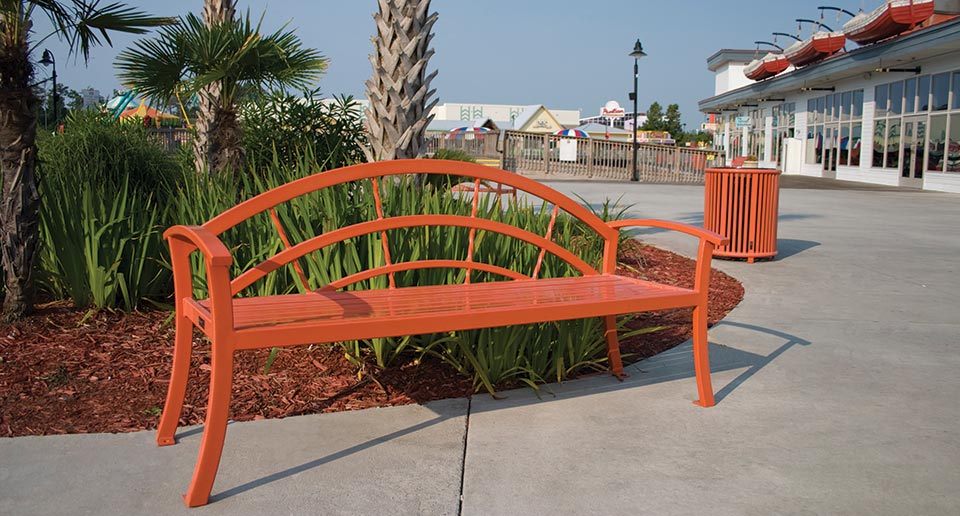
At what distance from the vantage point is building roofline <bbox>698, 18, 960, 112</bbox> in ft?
63.4

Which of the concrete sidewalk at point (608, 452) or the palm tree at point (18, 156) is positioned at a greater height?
the palm tree at point (18, 156)

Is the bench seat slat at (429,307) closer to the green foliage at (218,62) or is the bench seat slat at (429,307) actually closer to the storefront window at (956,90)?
the green foliage at (218,62)

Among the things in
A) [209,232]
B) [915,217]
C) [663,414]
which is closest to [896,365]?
[663,414]

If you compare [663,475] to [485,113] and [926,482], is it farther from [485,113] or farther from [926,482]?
[485,113]

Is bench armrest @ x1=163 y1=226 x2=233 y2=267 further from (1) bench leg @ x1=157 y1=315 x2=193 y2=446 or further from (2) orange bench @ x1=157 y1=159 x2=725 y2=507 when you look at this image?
(1) bench leg @ x1=157 y1=315 x2=193 y2=446

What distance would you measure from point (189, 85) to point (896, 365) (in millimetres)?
5590

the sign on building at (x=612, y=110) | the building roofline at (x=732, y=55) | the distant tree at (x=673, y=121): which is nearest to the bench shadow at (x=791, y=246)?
the building roofline at (x=732, y=55)

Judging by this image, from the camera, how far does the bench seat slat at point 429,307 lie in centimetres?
274

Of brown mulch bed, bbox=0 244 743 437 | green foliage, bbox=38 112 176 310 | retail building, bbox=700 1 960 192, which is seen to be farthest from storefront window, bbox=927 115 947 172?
green foliage, bbox=38 112 176 310

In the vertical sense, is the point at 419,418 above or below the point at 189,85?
below

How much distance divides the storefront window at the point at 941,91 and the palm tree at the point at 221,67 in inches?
796

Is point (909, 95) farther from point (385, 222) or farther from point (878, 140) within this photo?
point (385, 222)

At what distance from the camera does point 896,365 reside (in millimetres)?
4480

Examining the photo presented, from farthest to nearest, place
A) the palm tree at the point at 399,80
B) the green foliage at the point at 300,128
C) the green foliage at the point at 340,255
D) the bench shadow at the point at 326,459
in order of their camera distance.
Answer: the green foliage at the point at 300,128 < the palm tree at the point at 399,80 < the green foliage at the point at 340,255 < the bench shadow at the point at 326,459
